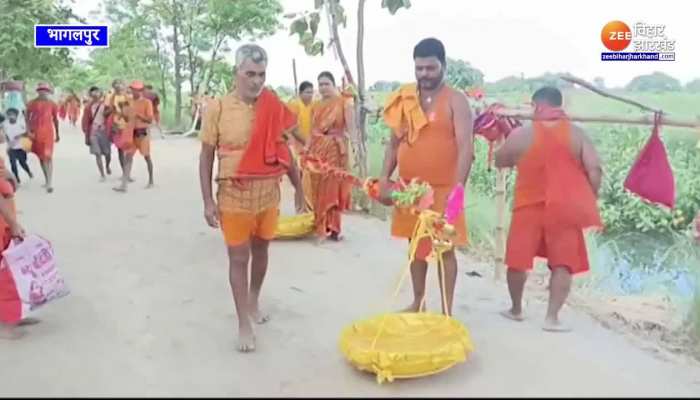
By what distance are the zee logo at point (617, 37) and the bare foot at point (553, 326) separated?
12.3 feet

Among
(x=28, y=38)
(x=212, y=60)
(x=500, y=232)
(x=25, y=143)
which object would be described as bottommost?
(x=500, y=232)

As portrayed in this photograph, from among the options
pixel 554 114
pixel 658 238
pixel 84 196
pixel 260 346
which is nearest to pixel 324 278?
pixel 260 346

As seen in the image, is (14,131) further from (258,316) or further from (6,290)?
(258,316)

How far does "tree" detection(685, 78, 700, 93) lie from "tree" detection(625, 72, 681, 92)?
21cm

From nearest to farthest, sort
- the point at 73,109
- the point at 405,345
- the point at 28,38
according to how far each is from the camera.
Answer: the point at 405,345 < the point at 28,38 < the point at 73,109

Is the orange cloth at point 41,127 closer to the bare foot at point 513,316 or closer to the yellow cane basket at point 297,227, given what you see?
the yellow cane basket at point 297,227

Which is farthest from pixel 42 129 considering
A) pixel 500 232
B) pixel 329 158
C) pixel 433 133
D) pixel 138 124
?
pixel 433 133

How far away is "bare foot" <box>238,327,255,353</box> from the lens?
14.2 ft

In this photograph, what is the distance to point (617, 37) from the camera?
7586 millimetres

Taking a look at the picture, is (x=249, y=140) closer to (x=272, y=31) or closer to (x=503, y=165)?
(x=503, y=165)

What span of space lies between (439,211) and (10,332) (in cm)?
265

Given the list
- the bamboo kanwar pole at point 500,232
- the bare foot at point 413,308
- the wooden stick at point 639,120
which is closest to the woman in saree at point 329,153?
the bamboo kanwar pole at point 500,232

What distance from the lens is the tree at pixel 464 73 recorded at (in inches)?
378

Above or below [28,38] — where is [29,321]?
below
